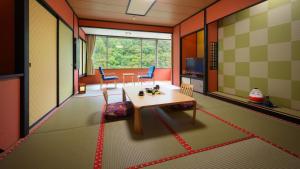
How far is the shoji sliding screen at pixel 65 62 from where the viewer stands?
3.48 meters

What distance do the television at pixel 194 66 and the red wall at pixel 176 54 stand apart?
0.60m

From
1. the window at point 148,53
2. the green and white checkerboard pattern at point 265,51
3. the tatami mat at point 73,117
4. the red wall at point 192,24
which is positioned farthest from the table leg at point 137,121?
the window at point 148,53

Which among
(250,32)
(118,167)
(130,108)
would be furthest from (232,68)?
(118,167)

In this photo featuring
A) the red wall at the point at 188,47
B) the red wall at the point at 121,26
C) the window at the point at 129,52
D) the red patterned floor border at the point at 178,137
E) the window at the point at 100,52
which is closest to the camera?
the red patterned floor border at the point at 178,137

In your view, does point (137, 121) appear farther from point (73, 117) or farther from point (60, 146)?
point (73, 117)

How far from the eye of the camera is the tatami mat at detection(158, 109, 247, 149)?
186 cm

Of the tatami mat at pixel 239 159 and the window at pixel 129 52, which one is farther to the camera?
the window at pixel 129 52

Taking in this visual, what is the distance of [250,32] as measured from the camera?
3.62 metres

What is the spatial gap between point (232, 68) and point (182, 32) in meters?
2.45

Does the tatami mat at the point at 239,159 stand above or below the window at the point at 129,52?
below

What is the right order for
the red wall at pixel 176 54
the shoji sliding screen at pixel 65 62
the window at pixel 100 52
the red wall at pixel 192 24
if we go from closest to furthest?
the shoji sliding screen at pixel 65 62, the red wall at pixel 192 24, the red wall at pixel 176 54, the window at pixel 100 52

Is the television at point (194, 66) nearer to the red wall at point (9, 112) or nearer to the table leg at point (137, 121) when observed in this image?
the table leg at point (137, 121)

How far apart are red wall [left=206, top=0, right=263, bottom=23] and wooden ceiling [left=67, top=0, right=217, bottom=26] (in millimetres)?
200

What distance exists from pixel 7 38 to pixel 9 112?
95cm
